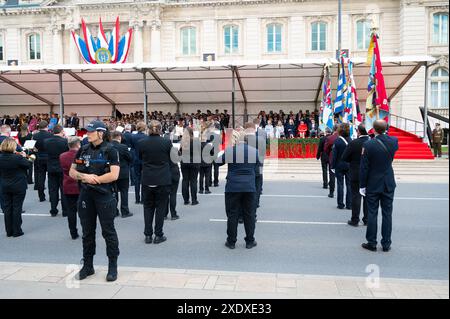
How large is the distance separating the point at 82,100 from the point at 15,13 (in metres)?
17.9

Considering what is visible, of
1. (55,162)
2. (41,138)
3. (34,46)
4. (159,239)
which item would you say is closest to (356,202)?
(159,239)

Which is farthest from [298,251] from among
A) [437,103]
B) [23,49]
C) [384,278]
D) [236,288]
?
[23,49]

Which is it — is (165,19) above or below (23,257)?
above

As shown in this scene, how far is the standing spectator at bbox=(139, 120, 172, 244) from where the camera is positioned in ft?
22.2

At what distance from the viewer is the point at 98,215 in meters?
5.13

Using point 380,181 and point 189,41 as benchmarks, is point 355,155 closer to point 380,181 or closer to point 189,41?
point 380,181

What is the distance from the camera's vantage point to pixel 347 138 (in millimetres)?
9430

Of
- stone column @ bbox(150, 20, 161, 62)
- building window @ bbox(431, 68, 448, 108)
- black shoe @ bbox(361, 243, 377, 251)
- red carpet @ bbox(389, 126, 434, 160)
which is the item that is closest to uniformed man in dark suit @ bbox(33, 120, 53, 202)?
black shoe @ bbox(361, 243, 377, 251)

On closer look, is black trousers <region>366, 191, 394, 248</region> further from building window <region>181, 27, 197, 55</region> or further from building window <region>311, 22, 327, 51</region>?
building window <region>181, 27, 197, 55</region>

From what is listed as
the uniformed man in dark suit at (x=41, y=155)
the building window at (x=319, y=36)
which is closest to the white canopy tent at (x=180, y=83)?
the uniformed man in dark suit at (x=41, y=155)

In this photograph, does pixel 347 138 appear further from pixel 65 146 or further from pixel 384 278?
pixel 65 146

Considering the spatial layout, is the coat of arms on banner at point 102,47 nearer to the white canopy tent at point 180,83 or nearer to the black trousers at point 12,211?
the white canopy tent at point 180,83

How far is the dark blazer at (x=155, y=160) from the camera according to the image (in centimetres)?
676

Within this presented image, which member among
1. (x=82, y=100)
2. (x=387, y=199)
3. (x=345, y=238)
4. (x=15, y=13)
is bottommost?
(x=345, y=238)
